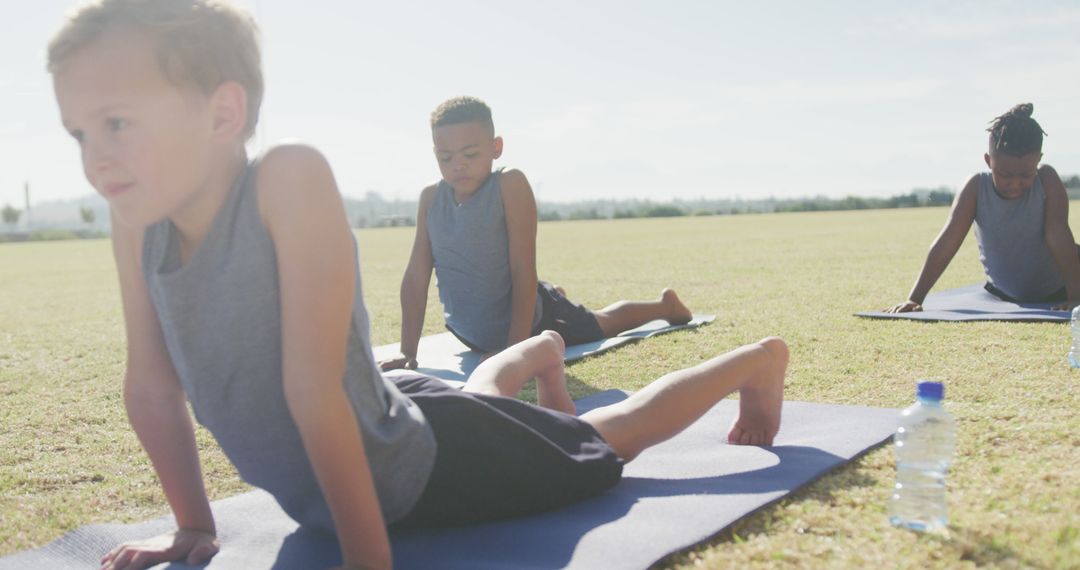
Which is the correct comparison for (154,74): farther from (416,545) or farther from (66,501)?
(66,501)

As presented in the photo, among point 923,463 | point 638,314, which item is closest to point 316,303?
point 923,463

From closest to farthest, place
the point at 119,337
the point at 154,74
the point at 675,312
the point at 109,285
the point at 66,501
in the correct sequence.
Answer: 1. the point at 154,74
2. the point at 66,501
3. the point at 675,312
4. the point at 119,337
5. the point at 109,285

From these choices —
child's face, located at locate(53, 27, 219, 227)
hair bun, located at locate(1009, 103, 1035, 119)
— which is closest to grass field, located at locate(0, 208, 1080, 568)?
child's face, located at locate(53, 27, 219, 227)

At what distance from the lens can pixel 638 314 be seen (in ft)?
21.2

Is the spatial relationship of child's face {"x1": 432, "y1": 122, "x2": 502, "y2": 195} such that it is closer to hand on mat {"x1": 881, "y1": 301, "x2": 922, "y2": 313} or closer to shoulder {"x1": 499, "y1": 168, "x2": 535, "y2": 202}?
shoulder {"x1": 499, "y1": 168, "x2": 535, "y2": 202}

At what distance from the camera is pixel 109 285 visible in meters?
14.0

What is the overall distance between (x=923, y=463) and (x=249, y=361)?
1.82 meters

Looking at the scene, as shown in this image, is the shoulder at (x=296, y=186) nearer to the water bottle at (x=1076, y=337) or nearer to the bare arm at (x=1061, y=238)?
the water bottle at (x=1076, y=337)

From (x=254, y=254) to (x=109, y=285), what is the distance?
43.0 feet

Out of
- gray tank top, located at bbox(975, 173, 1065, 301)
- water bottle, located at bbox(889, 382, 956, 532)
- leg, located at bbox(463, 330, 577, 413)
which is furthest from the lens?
gray tank top, located at bbox(975, 173, 1065, 301)

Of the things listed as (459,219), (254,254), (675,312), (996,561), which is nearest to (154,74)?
(254,254)

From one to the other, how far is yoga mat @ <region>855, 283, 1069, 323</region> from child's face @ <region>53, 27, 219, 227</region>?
17.6ft

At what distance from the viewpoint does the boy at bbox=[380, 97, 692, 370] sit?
5.53 m

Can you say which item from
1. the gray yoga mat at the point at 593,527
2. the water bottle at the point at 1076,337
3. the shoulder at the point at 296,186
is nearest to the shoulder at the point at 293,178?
the shoulder at the point at 296,186
